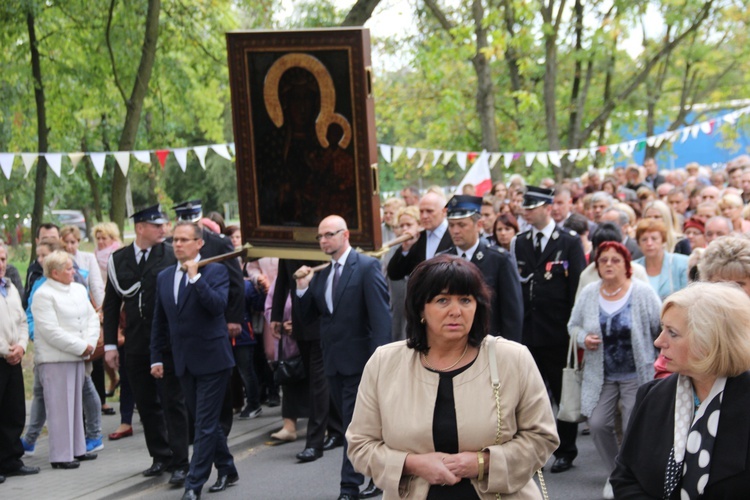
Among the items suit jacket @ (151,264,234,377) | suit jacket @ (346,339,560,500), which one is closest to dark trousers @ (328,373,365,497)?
suit jacket @ (151,264,234,377)

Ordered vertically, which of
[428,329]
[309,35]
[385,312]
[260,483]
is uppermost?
[309,35]

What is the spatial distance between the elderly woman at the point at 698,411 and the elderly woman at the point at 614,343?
4076 millimetres

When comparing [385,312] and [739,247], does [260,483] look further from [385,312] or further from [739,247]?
[739,247]

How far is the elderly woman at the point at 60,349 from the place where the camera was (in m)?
9.98

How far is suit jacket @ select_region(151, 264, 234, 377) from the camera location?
28.0ft

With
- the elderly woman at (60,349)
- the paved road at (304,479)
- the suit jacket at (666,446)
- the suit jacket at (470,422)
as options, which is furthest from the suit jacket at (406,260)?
the suit jacket at (666,446)

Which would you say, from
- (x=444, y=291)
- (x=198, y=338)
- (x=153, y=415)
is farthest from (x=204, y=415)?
(x=444, y=291)

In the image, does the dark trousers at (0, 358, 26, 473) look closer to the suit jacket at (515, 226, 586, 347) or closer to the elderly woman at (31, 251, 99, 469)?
the elderly woman at (31, 251, 99, 469)

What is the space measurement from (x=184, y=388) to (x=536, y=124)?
25790mm

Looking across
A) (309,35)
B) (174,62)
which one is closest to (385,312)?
(309,35)

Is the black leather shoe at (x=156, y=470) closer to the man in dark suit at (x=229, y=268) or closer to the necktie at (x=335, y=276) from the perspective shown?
the man in dark suit at (x=229, y=268)

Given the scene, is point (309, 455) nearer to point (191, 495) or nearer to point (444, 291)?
point (191, 495)

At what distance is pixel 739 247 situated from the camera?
5328 mm

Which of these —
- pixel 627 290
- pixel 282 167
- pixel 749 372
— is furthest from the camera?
pixel 282 167
